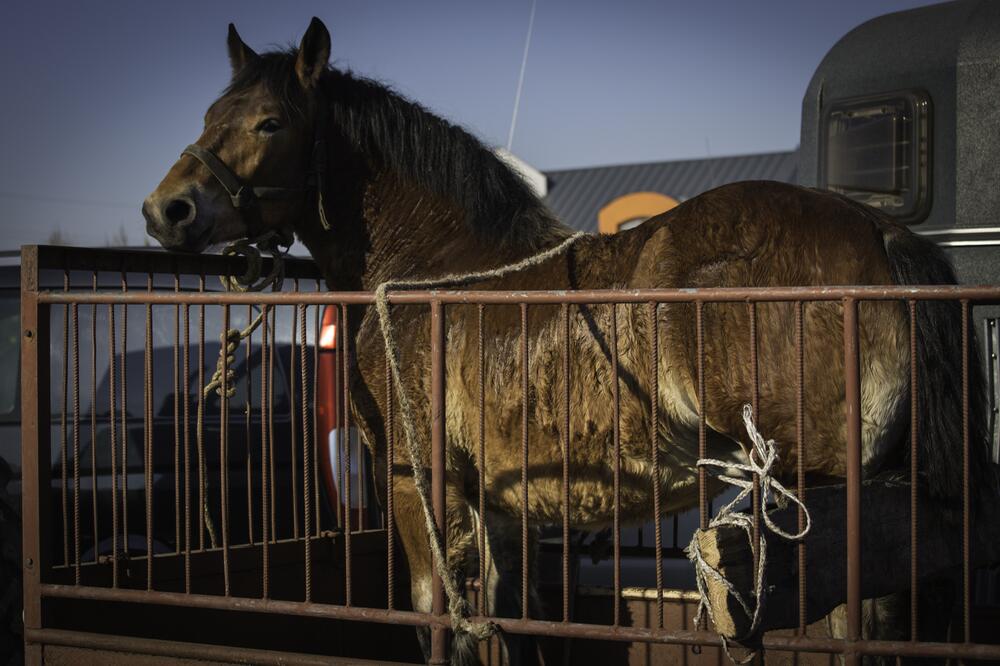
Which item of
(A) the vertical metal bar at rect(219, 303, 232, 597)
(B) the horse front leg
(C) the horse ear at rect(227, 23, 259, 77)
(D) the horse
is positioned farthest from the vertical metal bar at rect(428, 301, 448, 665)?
(C) the horse ear at rect(227, 23, 259, 77)

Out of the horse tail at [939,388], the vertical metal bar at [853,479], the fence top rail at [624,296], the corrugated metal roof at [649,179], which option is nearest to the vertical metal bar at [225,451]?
the fence top rail at [624,296]

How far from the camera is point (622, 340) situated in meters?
3.40

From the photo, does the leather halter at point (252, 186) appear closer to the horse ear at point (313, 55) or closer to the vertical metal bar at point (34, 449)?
the horse ear at point (313, 55)

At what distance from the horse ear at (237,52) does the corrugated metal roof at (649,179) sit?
2174cm

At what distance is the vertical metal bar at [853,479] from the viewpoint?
8.80ft

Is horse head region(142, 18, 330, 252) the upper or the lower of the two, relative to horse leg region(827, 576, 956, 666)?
upper

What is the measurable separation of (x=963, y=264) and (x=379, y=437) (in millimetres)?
3029

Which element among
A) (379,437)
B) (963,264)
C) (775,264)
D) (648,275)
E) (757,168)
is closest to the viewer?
(775,264)

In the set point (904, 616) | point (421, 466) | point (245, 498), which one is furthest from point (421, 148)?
point (904, 616)

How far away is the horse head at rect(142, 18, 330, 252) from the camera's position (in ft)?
13.1

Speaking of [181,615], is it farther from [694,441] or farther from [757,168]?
[757,168]

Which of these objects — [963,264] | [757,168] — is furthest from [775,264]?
[757,168]

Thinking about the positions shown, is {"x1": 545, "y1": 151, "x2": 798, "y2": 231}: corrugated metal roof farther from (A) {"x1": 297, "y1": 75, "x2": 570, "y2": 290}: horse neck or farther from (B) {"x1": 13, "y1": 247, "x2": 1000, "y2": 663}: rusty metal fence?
(A) {"x1": 297, "y1": 75, "x2": 570, "y2": 290}: horse neck

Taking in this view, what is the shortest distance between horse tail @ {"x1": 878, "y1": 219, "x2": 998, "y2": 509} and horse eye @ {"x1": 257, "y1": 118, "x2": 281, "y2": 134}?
7.67ft
